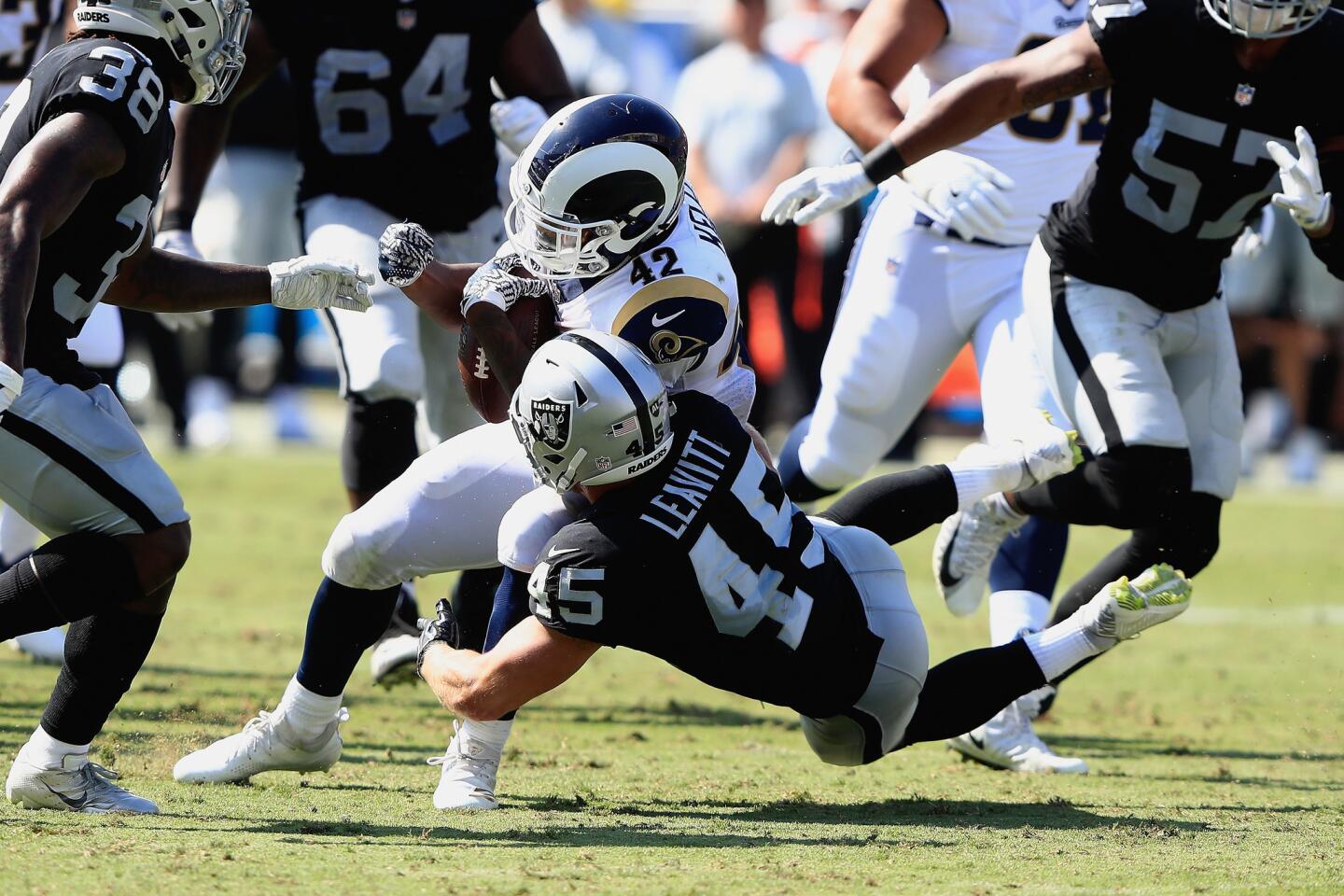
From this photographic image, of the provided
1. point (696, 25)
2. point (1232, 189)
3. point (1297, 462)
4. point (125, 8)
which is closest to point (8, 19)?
point (125, 8)

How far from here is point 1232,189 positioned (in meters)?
4.66

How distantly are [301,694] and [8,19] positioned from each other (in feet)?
10.6

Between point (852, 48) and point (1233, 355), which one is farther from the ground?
point (852, 48)

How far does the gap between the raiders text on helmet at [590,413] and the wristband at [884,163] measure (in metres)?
1.16

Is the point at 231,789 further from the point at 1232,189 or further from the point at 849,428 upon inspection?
the point at 1232,189

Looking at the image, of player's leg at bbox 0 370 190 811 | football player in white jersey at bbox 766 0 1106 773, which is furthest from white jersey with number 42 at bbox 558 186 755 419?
football player in white jersey at bbox 766 0 1106 773

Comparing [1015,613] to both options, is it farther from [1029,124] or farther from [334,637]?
[334,637]

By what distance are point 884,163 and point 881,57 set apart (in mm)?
808

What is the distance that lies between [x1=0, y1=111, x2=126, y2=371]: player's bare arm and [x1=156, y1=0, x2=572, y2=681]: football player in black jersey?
5.42 ft

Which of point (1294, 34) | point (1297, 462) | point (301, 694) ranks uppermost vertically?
point (1294, 34)

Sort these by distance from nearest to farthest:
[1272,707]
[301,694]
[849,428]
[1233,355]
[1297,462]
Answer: [301,694], [1233,355], [849,428], [1272,707], [1297,462]

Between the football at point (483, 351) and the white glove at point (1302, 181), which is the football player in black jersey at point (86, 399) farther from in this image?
the white glove at point (1302, 181)

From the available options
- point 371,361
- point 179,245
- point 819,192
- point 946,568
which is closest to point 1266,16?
point 819,192

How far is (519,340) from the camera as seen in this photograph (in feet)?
13.3
